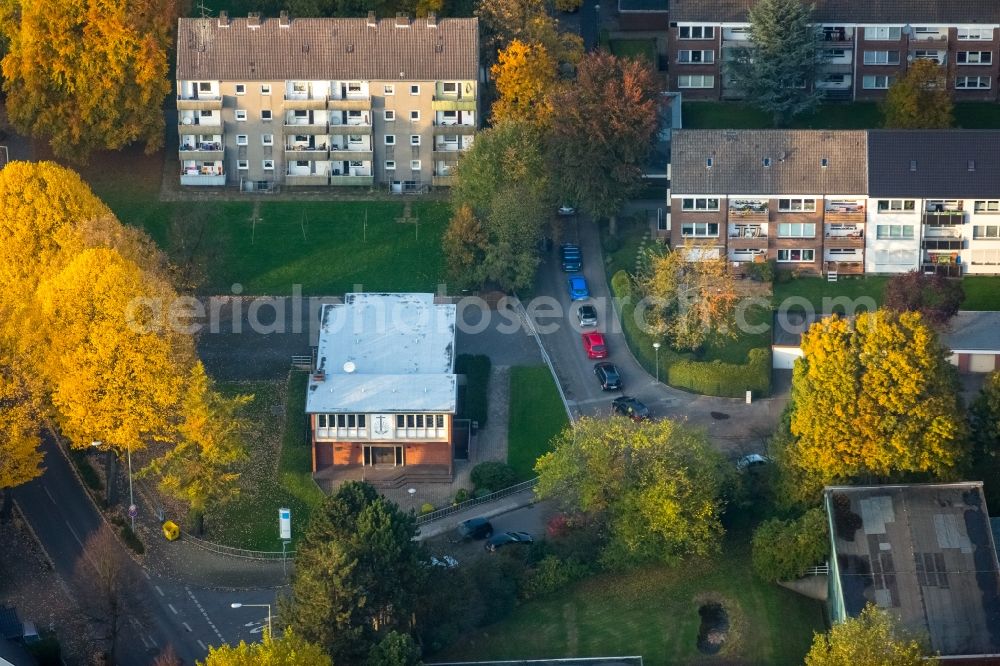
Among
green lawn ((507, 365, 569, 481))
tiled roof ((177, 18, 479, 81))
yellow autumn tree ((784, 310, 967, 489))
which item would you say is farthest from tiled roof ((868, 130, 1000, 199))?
tiled roof ((177, 18, 479, 81))

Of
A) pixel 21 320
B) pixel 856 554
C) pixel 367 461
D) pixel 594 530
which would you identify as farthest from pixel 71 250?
pixel 856 554

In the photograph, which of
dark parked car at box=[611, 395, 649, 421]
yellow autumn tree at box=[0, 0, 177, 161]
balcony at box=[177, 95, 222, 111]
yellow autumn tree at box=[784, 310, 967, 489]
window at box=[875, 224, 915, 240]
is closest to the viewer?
yellow autumn tree at box=[784, 310, 967, 489]

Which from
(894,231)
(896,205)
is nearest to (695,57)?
(896,205)

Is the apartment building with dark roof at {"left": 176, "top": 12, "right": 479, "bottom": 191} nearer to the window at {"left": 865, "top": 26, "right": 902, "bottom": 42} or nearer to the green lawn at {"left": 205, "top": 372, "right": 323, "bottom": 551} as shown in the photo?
the green lawn at {"left": 205, "top": 372, "right": 323, "bottom": 551}

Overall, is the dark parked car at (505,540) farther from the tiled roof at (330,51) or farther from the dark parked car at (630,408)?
the tiled roof at (330,51)

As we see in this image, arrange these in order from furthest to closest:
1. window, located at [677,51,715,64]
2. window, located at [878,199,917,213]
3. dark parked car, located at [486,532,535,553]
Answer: window, located at [677,51,715,64]
window, located at [878,199,917,213]
dark parked car, located at [486,532,535,553]

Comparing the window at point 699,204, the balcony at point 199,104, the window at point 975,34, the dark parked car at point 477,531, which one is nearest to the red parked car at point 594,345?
the window at point 699,204
